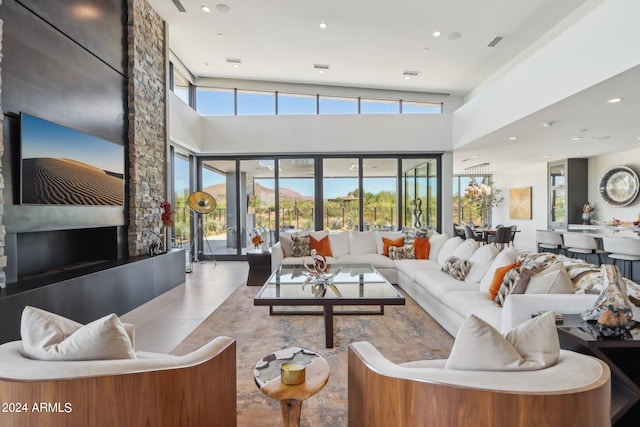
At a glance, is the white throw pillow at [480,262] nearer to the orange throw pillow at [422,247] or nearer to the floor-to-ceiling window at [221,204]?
the orange throw pillow at [422,247]

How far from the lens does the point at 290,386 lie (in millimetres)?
1446

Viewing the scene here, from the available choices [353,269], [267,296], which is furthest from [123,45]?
[353,269]

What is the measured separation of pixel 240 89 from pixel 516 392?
326 inches

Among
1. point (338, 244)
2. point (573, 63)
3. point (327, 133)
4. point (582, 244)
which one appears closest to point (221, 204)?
point (327, 133)

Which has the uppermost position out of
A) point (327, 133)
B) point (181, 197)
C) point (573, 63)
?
point (327, 133)

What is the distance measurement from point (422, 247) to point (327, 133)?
363cm

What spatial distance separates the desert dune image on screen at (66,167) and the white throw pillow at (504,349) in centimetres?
370

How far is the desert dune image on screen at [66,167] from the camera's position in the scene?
3033mm

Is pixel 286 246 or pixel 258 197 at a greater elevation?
pixel 258 197

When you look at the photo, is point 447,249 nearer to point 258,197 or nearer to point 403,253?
point 403,253

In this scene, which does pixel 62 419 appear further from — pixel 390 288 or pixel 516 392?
pixel 390 288

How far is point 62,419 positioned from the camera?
1.10 metres

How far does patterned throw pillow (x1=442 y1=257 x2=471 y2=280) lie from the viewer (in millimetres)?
3775

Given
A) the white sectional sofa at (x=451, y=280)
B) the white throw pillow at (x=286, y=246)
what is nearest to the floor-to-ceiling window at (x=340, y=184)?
the white sectional sofa at (x=451, y=280)
